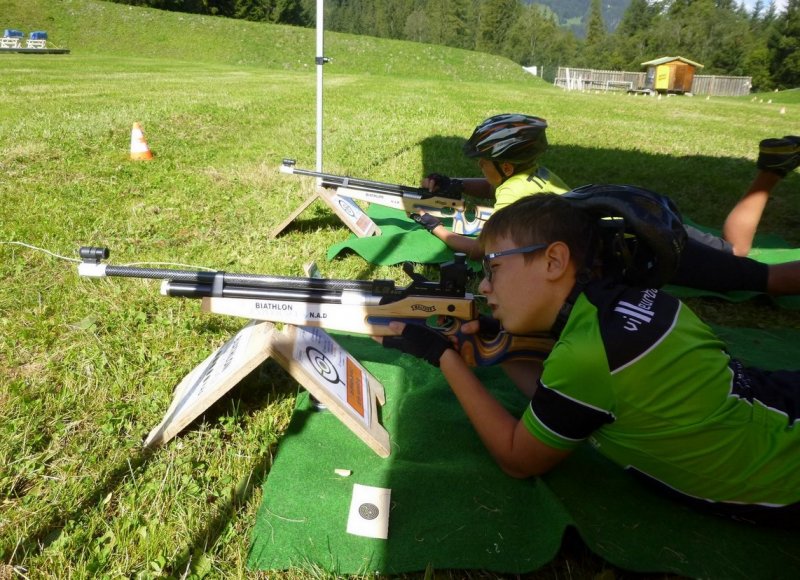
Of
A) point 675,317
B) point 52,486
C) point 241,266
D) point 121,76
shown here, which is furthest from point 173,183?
point 121,76

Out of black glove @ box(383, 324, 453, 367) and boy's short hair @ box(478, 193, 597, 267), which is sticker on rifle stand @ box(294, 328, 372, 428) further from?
boy's short hair @ box(478, 193, 597, 267)

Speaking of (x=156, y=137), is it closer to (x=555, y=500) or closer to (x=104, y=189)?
(x=104, y=189)

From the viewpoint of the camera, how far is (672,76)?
5012 centimetres

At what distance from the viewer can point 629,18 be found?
324 ft

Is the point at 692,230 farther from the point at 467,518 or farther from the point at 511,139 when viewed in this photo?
the point at 467,518

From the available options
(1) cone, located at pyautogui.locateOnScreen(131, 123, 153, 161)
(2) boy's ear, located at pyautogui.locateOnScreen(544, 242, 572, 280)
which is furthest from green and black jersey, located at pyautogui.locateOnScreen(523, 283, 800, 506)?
(1) cone, located at pyautogui.locateOnScreen(131, 123, 153, 161)

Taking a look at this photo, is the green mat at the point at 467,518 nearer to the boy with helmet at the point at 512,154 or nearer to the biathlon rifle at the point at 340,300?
the biathlon rifle at the point at 340,300

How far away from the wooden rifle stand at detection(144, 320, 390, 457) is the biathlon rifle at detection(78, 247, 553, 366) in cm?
14

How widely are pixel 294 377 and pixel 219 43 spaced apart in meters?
44.1

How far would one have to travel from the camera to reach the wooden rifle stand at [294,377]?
253 centimetres

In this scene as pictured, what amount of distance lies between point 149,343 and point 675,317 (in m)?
3.28

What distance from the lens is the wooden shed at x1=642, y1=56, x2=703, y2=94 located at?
49.9m

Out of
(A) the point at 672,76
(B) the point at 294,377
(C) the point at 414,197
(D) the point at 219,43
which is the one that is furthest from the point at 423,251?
(A) the point at 672,76

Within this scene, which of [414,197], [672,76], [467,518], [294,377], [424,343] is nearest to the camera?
[467,518]
